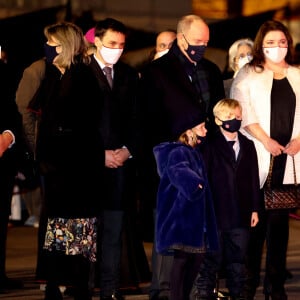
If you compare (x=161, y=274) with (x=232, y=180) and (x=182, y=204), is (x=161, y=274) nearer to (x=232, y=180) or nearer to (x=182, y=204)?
(x=232, y=180)

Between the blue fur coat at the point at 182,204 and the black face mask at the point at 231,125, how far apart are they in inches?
25.7

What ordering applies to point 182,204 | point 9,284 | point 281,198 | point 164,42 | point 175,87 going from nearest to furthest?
point 182,204
point 175,87
point 281,198
point 9,284
point 164,42

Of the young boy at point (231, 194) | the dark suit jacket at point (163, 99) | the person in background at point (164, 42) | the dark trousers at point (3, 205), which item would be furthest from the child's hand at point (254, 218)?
the person in background at point (164, 42)

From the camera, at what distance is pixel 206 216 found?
921cm

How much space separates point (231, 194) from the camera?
9.70 m

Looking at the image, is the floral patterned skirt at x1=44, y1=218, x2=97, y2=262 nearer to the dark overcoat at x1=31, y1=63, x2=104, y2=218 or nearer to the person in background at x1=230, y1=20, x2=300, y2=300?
the dark overcoat at x1=31, y1=63, x2=104, y2=218

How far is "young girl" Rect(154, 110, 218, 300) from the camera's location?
8984 mm

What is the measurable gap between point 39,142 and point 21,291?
1845 mm

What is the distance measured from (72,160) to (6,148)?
3.89 feet

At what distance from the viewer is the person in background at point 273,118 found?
10.1 metres

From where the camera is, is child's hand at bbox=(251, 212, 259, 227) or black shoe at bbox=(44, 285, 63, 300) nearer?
black shoe at bbox=(44, 285, 63, 300)

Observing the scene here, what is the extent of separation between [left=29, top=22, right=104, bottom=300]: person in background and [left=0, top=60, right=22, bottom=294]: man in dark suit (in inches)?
32.2

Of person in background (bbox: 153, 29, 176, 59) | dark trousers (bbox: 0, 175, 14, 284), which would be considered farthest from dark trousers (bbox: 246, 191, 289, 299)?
person in background (bbox: 153, 29, 176, 59)

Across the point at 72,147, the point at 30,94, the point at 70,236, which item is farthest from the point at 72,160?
the point at 30,94
